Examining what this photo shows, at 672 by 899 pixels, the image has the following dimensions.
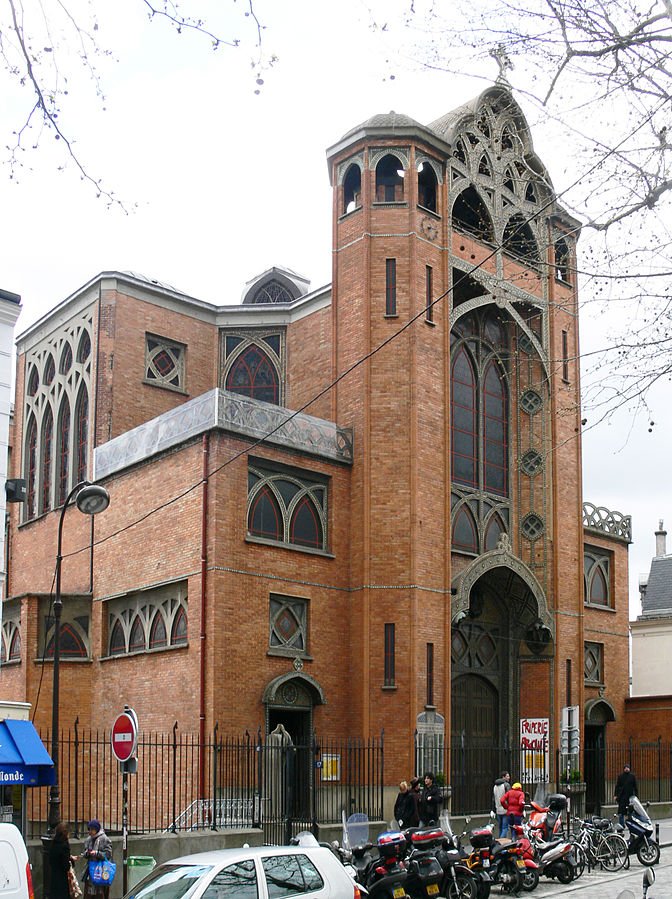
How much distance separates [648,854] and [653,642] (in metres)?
28.6

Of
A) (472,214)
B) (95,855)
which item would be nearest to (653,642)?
(472,214)

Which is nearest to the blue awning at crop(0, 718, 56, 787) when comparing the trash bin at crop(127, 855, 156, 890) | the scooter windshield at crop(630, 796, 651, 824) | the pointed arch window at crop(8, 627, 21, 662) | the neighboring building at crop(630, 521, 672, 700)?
the trash bin at crop(127, 855, 156, 890)

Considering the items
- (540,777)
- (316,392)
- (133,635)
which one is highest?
→ (316,392)

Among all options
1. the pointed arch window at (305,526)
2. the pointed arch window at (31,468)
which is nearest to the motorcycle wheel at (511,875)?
the pointed arch window at (305,526)

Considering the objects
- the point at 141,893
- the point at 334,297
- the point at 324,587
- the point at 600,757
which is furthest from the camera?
the point at 600,757

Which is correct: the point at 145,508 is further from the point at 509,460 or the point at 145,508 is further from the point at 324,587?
the point at 509,460

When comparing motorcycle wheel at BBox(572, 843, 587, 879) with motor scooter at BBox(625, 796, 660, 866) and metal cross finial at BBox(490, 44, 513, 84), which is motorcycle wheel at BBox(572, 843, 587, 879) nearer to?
motor scooter at BBox(625, 796, 660, 866)

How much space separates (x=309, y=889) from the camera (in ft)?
40.1

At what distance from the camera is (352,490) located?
27.8 metres

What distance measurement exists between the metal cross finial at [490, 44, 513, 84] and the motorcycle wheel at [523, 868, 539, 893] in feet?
40.4

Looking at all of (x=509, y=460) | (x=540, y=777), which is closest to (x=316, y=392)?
(x=509, y=460)

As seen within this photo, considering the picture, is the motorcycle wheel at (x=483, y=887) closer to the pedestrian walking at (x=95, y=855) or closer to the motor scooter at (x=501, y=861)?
the motor scooter at (x=501, y=861)

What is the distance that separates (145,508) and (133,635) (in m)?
2.94

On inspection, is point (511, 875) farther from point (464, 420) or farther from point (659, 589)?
point (659, 589)
